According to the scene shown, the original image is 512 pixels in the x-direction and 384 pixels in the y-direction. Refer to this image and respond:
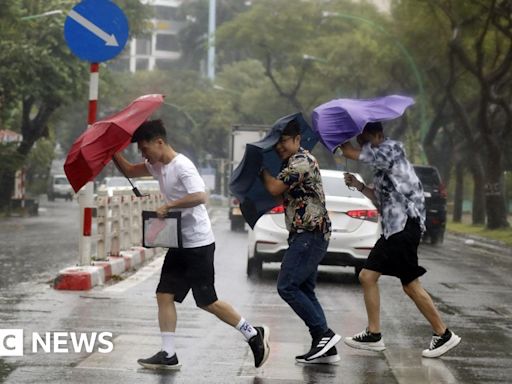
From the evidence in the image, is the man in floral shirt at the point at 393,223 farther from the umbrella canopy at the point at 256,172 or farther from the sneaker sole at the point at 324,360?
the sneaker sole at the point at 324,360

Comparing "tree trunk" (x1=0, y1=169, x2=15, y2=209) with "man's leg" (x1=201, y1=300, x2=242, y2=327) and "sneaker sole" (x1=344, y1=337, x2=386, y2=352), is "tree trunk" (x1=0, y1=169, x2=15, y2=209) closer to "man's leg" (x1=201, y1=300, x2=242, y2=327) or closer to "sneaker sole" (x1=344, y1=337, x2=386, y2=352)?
"sneaker sole" (x1=344, y1=337, x2=386, y2=352)

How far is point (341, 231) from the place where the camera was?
55.0 ft

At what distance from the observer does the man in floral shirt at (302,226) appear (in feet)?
29.6

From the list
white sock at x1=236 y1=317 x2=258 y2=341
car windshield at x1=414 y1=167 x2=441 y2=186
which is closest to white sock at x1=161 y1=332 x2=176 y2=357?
white sock at x1=236 y1=317 x2=258 y2=341

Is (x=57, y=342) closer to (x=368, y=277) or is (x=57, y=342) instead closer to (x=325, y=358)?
(x=325, y=358)

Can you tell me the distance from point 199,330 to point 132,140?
2604mm

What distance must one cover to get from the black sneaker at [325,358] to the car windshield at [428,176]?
78.3 feet

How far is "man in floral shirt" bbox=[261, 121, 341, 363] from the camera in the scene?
902 centimetres

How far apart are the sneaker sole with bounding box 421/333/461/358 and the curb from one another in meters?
5.70

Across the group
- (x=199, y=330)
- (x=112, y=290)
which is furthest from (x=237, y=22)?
(x=199, y=330)

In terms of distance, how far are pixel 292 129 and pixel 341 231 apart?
25.5 feet

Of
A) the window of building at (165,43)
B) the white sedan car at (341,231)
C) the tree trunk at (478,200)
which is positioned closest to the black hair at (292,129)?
the white sedan car at (341,231)

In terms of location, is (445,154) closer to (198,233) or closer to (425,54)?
(425,54)

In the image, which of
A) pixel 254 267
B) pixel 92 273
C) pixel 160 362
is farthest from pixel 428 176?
pixel 160 362
